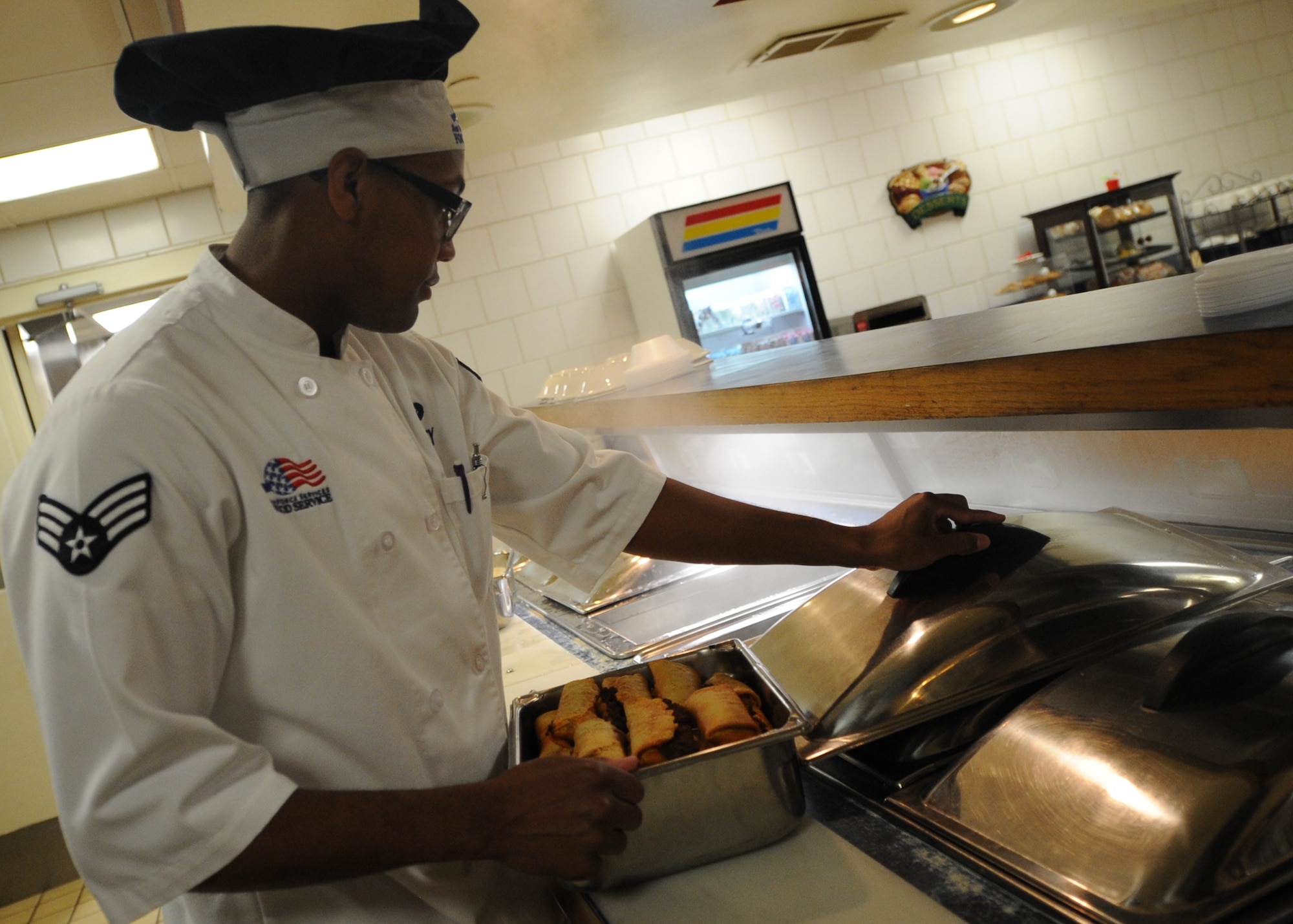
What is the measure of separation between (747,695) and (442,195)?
627mm

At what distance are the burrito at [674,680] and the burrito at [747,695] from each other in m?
0.02

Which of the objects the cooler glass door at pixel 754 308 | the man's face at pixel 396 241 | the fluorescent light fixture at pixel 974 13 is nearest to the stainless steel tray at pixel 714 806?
the man's face at pixel 396 241

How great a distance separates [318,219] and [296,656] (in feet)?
1.42

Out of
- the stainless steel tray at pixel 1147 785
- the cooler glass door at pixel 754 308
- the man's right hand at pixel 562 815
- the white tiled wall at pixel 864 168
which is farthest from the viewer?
the white tiled wall at pixel 864 168

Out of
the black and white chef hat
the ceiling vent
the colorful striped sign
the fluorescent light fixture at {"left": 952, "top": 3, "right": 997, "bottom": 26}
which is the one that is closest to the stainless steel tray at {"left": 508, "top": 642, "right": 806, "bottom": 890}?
the black and white chef hat

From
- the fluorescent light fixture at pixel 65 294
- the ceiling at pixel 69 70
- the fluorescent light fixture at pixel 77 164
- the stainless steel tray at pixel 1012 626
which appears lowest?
the stainless steel tray at pixel 1012 626

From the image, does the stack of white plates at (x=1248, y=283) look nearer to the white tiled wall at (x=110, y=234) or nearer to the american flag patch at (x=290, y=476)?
the american flag patch at (x=290, y=476)

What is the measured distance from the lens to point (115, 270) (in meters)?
4.59

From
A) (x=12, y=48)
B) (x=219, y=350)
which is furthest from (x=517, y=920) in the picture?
(x=12, y=48)

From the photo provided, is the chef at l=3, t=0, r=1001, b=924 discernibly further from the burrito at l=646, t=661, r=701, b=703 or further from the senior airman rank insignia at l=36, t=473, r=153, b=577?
the burrito at l=646, t=661, r=701, b=703

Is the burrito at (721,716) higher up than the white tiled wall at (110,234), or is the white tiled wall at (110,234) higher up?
the white tiled wall at (110,234)

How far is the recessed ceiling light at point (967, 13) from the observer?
3.55m

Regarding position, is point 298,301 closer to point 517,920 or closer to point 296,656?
point 296,656

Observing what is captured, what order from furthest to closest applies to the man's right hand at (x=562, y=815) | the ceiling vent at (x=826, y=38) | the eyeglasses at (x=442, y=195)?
the ceiling vent at (x=826, y=38), the eyeglasses at (x=442, y=195), the man's right hand at (x=562, y=815)
